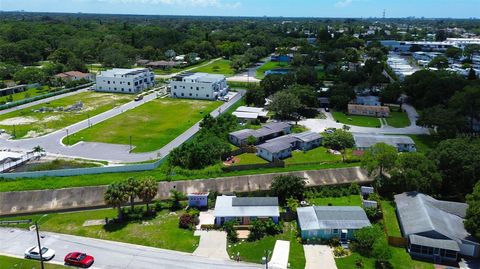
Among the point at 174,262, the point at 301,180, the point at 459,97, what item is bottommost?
the point at 174,262

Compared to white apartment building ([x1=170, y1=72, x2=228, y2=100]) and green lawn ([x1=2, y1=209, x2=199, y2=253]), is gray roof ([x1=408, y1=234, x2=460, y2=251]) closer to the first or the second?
green lawn ([x1=2, y1=209, x2=199, y2=253])

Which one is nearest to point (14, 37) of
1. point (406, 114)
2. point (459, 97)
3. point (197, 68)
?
point (197, 68)

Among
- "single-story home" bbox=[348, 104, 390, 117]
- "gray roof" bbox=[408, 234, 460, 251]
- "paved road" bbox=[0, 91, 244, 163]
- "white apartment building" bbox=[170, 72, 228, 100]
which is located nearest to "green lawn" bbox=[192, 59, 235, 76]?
"white apartment building" bbox=[170, 72, 228, 100]

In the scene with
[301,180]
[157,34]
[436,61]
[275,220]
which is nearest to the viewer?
[275,220]

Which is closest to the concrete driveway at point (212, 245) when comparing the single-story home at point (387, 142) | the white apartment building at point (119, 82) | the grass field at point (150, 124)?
the grass field at point (150, 124)

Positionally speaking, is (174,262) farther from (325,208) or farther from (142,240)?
(325,208)
